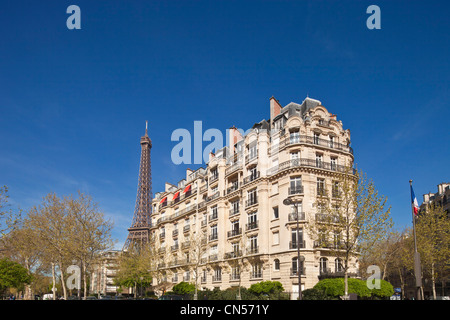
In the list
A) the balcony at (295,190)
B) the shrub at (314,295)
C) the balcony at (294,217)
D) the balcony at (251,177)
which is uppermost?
the balcony at (251,177)

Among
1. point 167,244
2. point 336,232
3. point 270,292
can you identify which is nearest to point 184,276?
point 167,244

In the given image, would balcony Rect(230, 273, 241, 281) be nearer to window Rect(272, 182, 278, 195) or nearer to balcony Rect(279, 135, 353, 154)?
window Rect(272, 182, 278, 195)

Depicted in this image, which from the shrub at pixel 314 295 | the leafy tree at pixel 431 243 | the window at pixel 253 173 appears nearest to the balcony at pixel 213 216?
the window at pixel 253 173

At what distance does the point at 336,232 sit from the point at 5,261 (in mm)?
31862

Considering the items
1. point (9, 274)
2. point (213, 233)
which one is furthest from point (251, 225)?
point (9, 274)

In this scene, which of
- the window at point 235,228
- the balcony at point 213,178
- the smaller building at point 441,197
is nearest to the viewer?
the window at point 235,228

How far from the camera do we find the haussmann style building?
39.2m

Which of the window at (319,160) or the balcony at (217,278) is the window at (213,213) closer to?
the balcony at (217,278)

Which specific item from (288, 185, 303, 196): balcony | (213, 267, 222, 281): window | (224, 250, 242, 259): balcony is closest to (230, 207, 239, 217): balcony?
(224, 250, 242, 259): balcony

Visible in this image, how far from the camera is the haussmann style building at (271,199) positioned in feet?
129

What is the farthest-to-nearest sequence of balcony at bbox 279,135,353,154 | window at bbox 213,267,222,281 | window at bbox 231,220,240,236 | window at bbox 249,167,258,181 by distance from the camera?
window at bbox 213,267,222,281, window at bbox 231,220,240,236, window at bbox 249,167,258,181, balcony at bbox 279,135,353,154

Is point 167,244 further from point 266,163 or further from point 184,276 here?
point 266,163

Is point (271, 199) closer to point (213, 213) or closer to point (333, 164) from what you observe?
point (333, 164)

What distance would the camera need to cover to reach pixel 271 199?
43.5 metres
